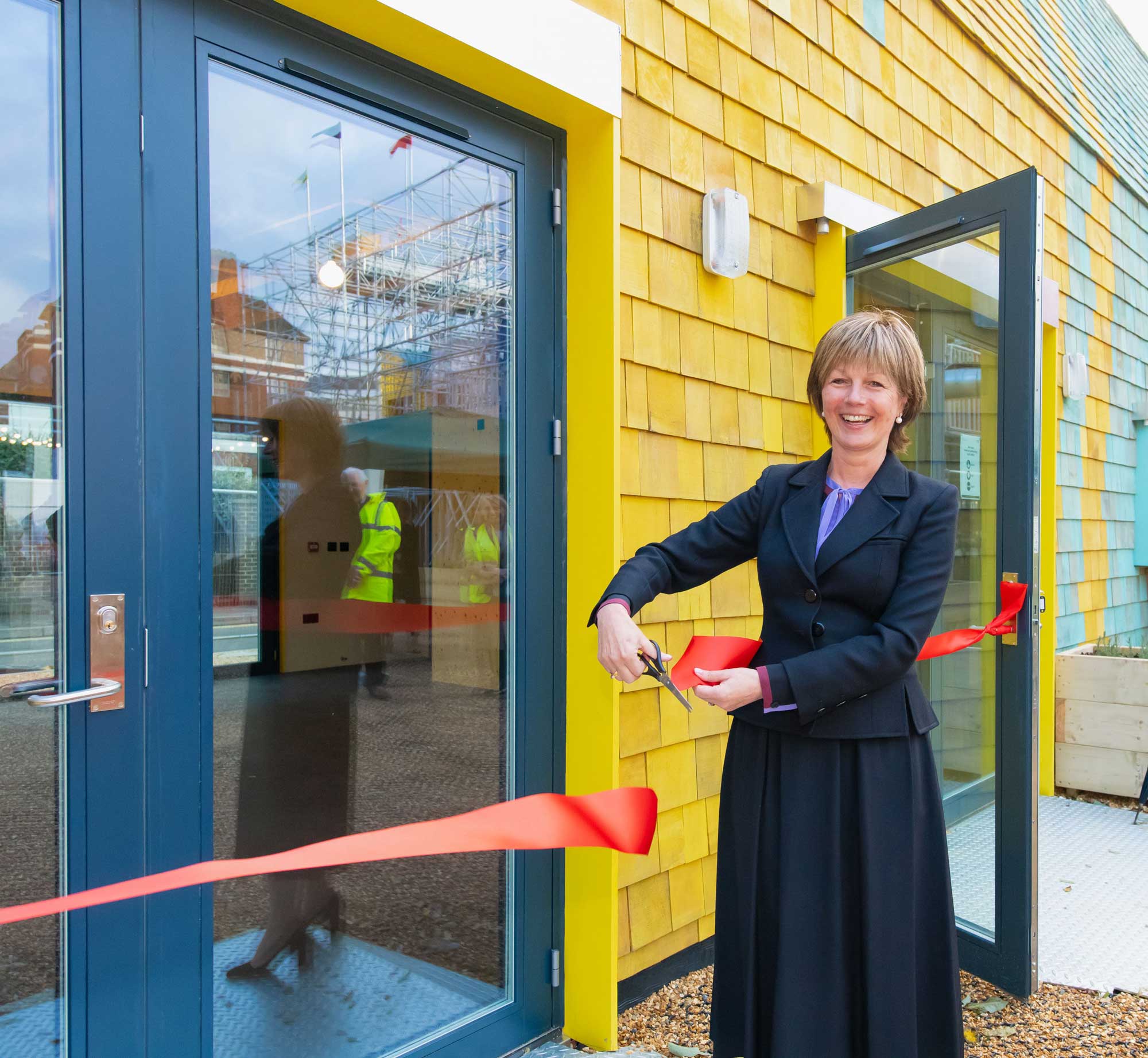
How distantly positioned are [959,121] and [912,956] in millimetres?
3970

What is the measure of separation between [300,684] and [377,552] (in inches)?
13.5

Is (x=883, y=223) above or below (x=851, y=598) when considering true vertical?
above

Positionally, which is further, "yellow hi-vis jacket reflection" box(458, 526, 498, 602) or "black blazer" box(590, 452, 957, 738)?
"yellow hi-vis jacket reflection" box(458, 526, 498, 602)

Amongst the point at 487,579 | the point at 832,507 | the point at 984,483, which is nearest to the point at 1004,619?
the point at 984,483

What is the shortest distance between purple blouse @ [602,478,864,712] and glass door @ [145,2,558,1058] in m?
0.64

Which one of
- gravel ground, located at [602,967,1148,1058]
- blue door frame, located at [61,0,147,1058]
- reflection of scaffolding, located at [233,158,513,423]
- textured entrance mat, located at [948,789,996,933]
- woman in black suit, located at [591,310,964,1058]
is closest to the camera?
blue door frame, located at [61,0,147,1058]

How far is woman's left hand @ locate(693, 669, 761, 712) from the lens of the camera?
1.70 m

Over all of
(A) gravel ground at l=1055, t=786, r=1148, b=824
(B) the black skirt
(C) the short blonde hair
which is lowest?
(A) gravel ground at l=1055, t=786, r=1148, b=824

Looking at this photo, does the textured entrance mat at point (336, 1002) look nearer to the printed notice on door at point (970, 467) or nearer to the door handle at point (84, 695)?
the door handle at point (84, 695)

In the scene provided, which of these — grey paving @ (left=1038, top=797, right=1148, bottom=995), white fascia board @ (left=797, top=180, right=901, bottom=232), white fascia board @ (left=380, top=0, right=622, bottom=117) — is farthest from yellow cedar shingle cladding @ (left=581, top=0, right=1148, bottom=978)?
grey paving @ (left=1038, top=797, right=1148, bottom=995)

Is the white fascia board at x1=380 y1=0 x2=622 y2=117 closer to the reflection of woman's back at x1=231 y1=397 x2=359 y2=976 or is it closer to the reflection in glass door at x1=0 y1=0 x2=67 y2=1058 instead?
the reflection in glass door at x1=0 y1=0 x2=67 y2=1058

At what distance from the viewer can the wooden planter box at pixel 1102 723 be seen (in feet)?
15.4

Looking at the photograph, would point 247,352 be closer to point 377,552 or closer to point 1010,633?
point 377,552

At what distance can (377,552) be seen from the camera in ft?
7.10
